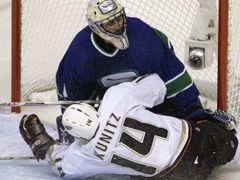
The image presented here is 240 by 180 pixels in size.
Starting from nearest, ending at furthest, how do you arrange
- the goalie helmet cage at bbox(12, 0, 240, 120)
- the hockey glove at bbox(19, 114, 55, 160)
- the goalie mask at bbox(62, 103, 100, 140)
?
the goalie mask at bbox(62, 103, 100, 140), the hockey glove at bbox(19, 114, 55, 160), the goalie helmet cage at bbox(12, 0, 240, 120)

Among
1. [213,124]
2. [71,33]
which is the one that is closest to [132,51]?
[213,124]

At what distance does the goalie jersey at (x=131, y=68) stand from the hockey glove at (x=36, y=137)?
0.71 feet

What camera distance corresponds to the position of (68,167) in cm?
253

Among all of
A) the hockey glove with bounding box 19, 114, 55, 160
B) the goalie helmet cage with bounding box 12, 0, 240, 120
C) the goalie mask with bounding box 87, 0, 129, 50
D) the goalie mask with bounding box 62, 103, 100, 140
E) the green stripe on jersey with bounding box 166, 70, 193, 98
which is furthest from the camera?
the goalie helmet cage with bounding box 12, 0, 240, 120

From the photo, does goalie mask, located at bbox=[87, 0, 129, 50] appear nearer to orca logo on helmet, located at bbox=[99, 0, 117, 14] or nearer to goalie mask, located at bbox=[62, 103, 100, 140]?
orca logo on helmet, located at bbox=[99, 0, 117, 14]

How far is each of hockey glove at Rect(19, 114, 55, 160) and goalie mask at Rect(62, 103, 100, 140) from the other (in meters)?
0.35

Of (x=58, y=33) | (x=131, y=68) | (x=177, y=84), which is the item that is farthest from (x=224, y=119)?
(x=58, y=33)

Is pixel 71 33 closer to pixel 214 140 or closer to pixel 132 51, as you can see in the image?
pixel 132 51

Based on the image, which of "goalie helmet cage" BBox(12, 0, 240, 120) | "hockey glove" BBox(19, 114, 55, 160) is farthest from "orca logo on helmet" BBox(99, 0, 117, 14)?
"goalie helmet cage" BBox(12, 0, 240, 120)

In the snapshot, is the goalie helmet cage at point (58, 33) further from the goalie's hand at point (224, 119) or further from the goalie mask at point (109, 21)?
the goalie mask at point (109, 21)

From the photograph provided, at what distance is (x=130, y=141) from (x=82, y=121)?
18 centimetres

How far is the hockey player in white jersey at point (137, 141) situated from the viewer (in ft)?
7.74

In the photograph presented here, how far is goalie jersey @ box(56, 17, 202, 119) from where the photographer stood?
275 centimetres


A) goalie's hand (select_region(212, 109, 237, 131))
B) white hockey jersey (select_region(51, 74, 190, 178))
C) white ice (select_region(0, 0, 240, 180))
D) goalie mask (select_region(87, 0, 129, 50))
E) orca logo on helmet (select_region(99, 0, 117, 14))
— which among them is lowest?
white ice (select_region(0, 0, 240, 180))
